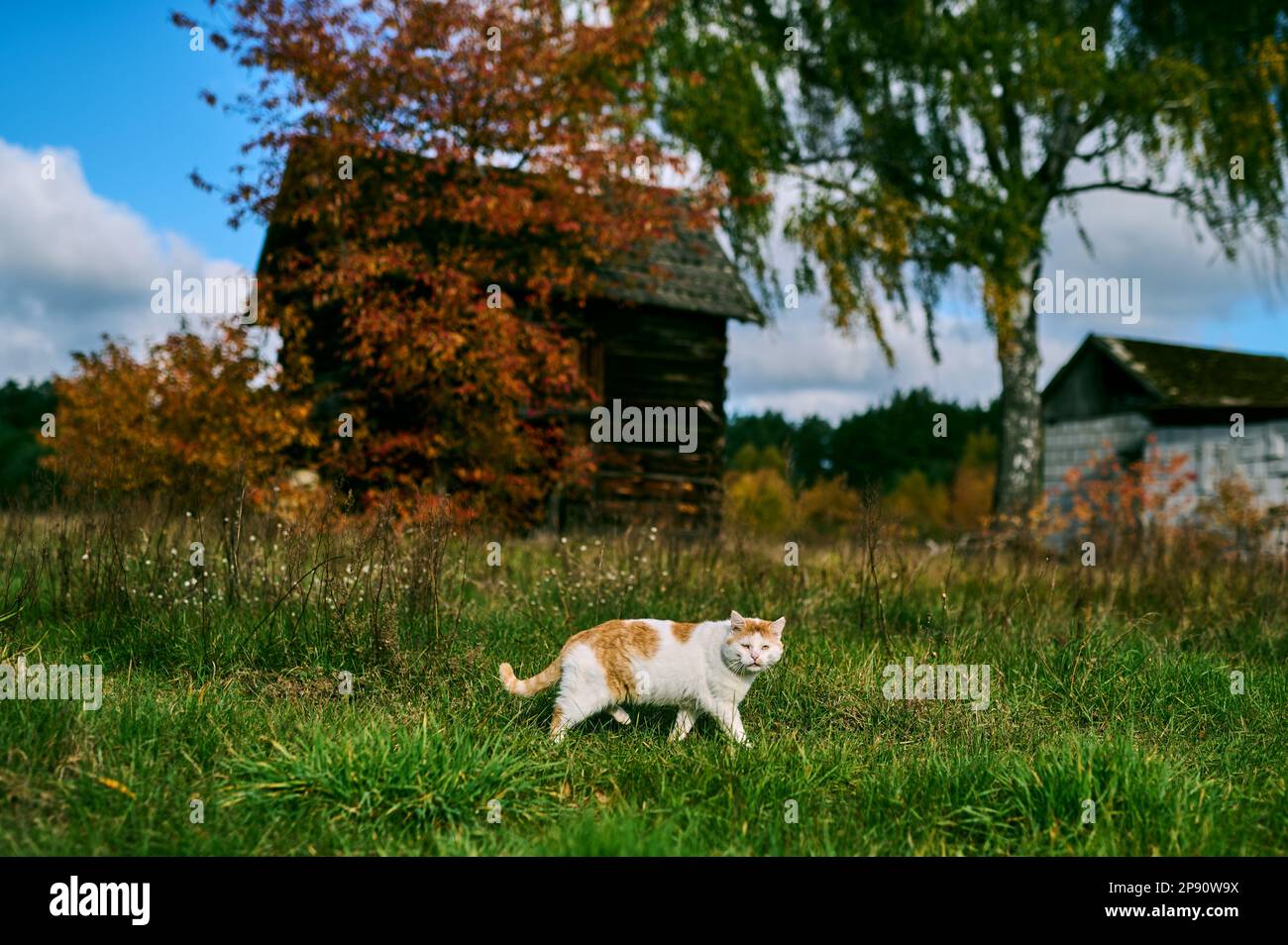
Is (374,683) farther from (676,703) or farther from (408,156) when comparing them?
(408,156)

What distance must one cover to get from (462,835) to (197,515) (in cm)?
476

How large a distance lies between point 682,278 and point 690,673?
12.6m

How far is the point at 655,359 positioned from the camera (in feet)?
51.9

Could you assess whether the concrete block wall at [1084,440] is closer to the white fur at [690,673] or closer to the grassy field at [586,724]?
the grassy field at [586,724]

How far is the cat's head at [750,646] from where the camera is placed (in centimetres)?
387

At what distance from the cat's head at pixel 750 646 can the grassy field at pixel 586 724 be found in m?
0.35

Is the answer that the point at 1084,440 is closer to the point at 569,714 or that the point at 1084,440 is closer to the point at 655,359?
the point at 655,359

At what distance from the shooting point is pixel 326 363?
1462 cm

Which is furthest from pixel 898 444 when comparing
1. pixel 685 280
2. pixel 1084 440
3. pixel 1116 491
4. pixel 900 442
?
pixel 685 280

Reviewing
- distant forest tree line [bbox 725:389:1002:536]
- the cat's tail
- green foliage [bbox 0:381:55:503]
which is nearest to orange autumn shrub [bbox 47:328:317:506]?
the cat's tail

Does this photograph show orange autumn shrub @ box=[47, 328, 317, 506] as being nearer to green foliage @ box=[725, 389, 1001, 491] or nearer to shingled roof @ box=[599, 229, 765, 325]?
shingled roof @ box=[599, 229, 765, 325]

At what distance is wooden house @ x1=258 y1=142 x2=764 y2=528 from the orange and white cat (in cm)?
1017

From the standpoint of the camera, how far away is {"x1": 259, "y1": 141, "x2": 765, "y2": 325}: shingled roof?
1473 centimetres
